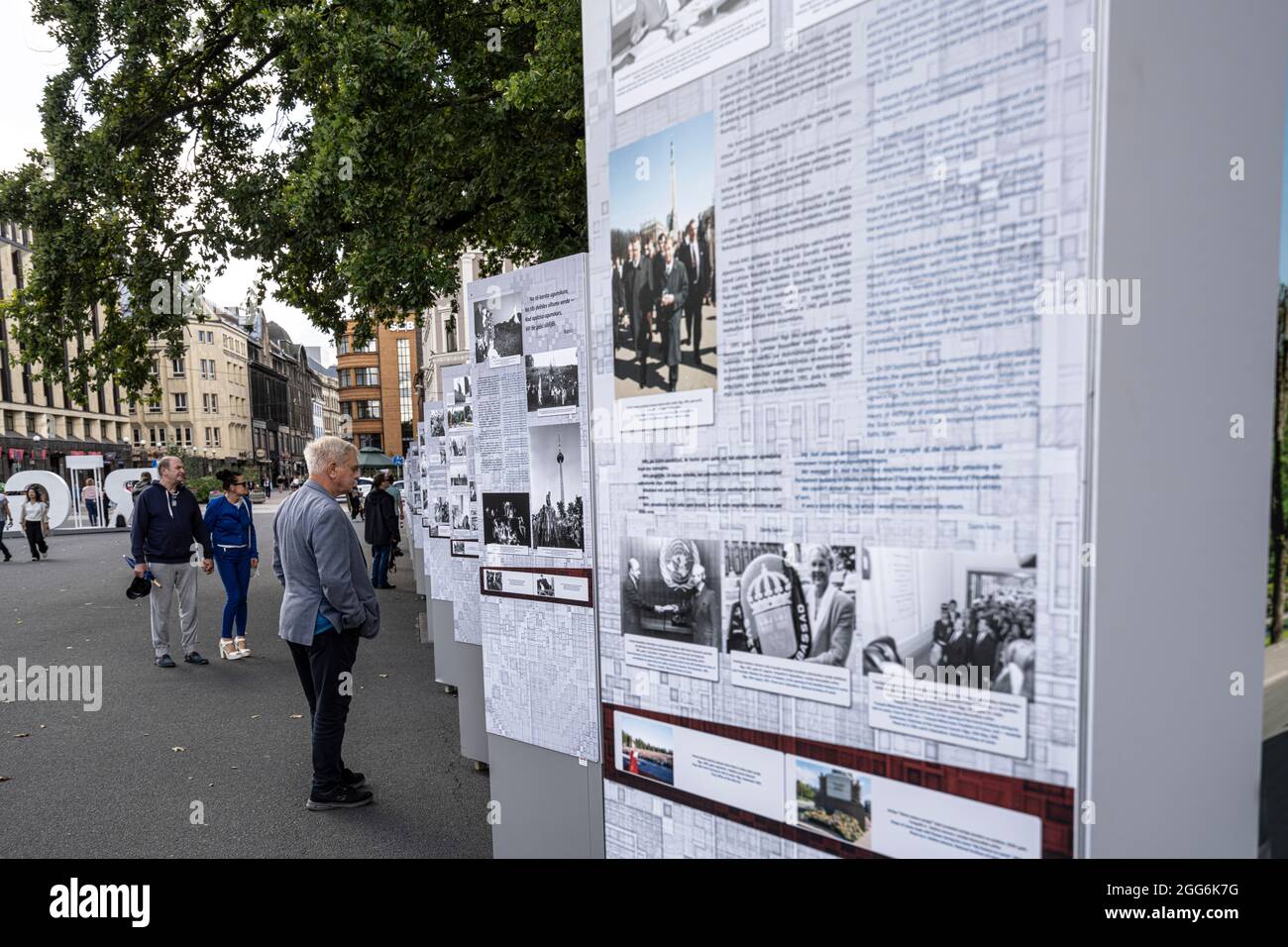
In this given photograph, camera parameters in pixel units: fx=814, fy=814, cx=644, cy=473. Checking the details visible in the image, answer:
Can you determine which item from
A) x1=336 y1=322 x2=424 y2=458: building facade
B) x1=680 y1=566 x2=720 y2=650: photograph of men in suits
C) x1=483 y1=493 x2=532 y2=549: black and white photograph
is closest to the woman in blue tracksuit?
x1=483 y1=493 x2=532 y2=549: black and white photograph

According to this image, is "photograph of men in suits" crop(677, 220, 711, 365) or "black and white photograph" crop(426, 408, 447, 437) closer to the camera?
"photograph of men in suits" crop(677, 220, 711, 365)

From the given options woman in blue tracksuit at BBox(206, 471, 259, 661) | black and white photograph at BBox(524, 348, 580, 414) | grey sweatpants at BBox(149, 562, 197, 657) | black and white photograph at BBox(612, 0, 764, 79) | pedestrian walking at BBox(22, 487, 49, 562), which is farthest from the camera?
→ pedestrian walking at BBox(22, 487, 49, 562)

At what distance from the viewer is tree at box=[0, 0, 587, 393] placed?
8.05m

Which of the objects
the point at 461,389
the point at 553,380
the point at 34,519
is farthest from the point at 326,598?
the point at 34,519

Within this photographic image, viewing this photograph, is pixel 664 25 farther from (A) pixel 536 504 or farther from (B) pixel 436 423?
(B) pixel 436 423

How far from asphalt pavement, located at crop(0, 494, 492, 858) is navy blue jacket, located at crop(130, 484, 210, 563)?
1.18 m

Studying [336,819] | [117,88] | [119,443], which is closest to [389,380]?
[119,443]

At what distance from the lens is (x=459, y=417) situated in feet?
17.4

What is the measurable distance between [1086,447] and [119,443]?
76.3 meters

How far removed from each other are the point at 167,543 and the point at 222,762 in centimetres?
335

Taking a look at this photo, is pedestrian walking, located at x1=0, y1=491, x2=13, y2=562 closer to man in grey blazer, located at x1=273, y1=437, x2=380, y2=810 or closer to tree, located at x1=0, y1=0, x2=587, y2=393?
tree, located at x1=0, y1=0, x2=587, y2=393

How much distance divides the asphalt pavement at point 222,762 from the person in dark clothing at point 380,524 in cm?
394

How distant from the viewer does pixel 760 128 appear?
181 cm

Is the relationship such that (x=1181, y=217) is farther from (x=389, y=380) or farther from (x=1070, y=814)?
(x=389, y=380)
